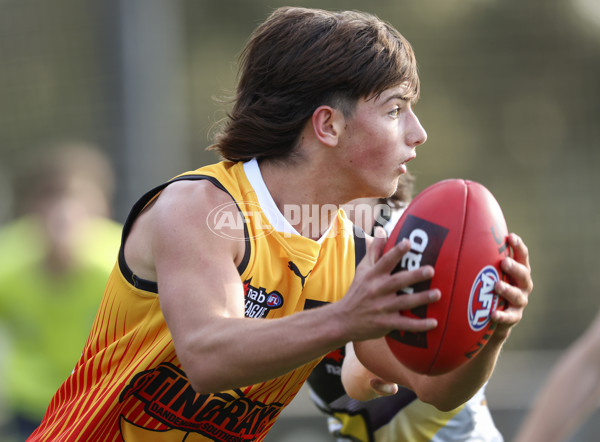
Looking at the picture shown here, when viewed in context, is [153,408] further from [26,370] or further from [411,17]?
[411,17]

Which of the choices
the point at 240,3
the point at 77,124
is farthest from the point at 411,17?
the point at 77,124

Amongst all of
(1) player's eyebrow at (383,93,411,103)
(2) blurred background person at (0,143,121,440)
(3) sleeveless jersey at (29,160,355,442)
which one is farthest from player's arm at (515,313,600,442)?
(2) blurred background person at (0,143,121,440)

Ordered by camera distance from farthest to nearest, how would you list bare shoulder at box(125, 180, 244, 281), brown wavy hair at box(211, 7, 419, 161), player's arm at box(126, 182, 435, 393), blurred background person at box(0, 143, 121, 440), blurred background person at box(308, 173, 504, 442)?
1. blurred background person at box(0, 143, 121, 440)
2. blurred background person at box(308, 173, 504, 442)
3. brown wavy hair at box(211, 7, 419, 161)
4. bare shoulder at box(125, 180, 244, 281)
5. player's arm at box(126, 182, 435, 393)

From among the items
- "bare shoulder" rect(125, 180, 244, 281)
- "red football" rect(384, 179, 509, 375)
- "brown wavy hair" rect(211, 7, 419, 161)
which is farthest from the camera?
"brown wavy hair" rect(211, 7, 419, 161)

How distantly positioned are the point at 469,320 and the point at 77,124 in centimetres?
575

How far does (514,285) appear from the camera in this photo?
7.73ft

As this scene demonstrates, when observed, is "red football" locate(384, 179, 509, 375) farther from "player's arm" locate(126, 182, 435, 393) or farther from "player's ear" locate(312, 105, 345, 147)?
"player's ear" locate(312, 105, 345, 147)

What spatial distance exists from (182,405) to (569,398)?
1.70m

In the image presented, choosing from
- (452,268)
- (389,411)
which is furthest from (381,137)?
(389,411)

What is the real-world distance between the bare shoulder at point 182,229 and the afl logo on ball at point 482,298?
72 centimetres

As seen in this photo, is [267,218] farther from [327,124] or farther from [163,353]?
[163,353]

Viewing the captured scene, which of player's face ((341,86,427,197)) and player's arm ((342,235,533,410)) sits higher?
player's face ((341,86,427,197))

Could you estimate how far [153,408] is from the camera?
8.98 feet

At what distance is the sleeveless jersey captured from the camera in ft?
8.70
